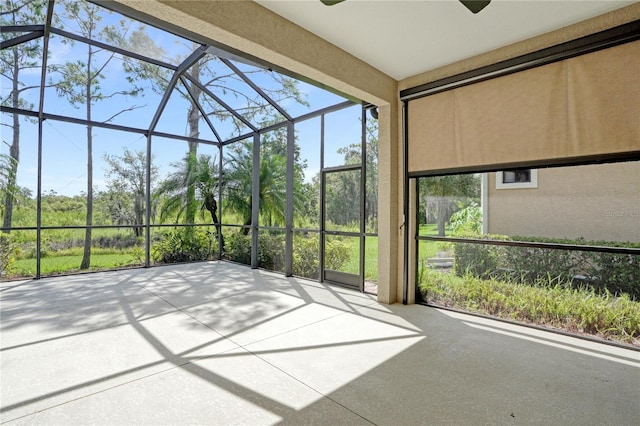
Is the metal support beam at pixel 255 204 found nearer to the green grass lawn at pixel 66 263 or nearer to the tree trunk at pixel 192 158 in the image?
the tree trunk at pixel 192 158

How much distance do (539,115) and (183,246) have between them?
24.4 ft

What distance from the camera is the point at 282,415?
1.92 metres

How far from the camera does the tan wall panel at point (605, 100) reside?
275cm

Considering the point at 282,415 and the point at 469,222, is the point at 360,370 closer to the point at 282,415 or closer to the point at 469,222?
the point at 282,415

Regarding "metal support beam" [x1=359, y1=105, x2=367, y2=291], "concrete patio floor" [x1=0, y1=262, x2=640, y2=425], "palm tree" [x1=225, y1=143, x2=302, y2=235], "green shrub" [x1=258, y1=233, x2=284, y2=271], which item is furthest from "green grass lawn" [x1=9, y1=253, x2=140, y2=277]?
"metal support beam" [x1=359, y1=105, x2=367, y2=291]

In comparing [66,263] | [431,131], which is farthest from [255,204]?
[431,131]

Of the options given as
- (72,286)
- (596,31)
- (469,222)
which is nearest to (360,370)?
(469,222)

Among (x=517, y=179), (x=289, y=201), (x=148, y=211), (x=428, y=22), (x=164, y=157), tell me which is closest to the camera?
(x=428, y=22)

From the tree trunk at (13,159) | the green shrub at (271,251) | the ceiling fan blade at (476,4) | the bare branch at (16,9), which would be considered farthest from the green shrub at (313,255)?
the bare branch at (16,9)

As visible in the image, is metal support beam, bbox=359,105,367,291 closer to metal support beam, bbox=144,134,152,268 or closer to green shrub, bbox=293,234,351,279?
green shrub, bbox=293,234,351,279

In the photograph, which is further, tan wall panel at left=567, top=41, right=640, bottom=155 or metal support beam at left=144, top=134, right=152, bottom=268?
metal support beam at left=144, top=134, right=152, bottom=268

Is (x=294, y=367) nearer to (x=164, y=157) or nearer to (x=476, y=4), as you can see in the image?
(x=476, y=4)

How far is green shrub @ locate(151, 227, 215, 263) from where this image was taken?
7.48 meters

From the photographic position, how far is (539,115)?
3.22 meters
